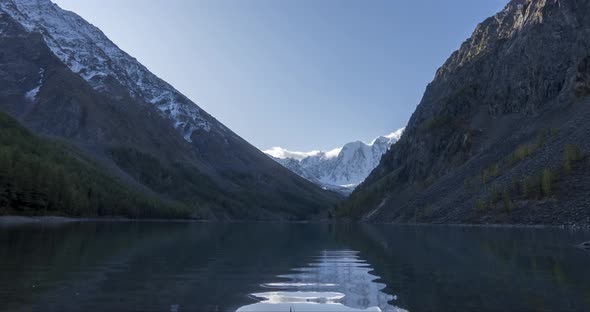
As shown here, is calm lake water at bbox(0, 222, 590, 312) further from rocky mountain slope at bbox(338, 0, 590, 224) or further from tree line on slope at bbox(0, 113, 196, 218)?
tree line on slope at bbox(0, 113, 196, 218)

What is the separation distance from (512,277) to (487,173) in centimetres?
10939

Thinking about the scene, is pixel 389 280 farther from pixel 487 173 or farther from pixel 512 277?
pixel 487 173

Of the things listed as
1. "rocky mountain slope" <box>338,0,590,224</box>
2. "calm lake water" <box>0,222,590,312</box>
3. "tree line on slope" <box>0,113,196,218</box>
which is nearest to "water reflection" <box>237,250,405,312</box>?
"calm lake water" <box>0,222,590,312</box>

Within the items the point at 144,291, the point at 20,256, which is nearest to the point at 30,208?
the point at 20,256

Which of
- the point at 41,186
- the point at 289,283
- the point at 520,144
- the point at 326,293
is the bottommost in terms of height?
the point at 326,293

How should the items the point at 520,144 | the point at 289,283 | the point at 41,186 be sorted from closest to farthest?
the point at 289,283, the point at 41,186, the point at 520,144

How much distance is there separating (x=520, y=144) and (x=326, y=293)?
434 feet

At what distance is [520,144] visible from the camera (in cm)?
13875

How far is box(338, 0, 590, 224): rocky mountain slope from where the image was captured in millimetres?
100863

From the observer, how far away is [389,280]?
23.8 meters

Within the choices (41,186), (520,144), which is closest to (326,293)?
(41,186)

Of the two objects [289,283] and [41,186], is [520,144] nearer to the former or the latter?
[41,186]

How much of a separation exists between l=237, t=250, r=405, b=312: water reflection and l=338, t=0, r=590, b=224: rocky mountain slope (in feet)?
238

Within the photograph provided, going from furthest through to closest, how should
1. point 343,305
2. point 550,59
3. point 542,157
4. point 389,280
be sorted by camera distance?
1. point 550,59
2. point 542,157
3. point 389,280
4. point 343,305
